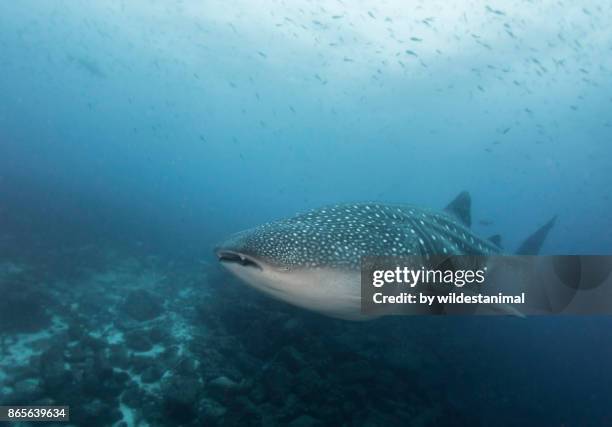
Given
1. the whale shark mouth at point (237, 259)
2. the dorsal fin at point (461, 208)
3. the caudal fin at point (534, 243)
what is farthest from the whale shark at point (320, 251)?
the caudal fin at point (534, 243)

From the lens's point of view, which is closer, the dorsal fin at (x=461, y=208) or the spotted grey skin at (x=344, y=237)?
the spotted grey skin at (x=344, y=237)

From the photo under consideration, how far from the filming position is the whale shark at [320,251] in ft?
9.24

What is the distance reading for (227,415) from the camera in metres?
5.87

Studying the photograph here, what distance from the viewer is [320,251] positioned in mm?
2979

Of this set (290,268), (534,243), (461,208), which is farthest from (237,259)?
(534,243)

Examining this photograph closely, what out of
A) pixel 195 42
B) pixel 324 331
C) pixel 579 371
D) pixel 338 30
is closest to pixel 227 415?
pixel 324 331

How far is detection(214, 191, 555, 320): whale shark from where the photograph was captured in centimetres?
282

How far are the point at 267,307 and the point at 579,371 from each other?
16.7 m

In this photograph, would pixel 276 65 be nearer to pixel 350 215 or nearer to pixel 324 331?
pixel 324 331

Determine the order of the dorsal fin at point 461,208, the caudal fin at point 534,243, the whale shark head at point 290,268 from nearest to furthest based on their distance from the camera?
the whale shark head at point 290,268
the dorsal fin at point 461,208
the caudal fin at point 534,243

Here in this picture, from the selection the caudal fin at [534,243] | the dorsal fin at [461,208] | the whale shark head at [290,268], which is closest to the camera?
the whale shark head at [290,268]

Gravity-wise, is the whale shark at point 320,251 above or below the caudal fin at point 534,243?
below

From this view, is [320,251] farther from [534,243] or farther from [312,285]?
[534,243]

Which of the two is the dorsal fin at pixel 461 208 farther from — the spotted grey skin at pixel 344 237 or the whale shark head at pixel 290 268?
the whale shark head at pixel 290 268
